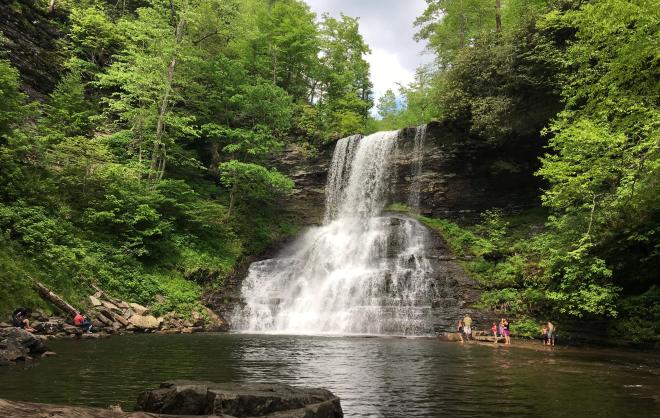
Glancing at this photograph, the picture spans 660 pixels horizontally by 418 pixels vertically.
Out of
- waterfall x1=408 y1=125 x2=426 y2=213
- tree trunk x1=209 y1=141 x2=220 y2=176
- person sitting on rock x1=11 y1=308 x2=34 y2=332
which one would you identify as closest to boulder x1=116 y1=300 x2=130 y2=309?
person sitting on rock x1=11 y1=308 x2=34 y2=332

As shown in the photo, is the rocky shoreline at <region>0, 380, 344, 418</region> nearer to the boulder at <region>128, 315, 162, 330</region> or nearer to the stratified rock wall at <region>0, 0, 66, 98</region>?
the boulder at <region>128, 315, 162, 330</region>

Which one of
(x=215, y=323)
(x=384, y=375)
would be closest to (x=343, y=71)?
(x=215, y=323)

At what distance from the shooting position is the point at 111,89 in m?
35.4

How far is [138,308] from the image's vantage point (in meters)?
20.0

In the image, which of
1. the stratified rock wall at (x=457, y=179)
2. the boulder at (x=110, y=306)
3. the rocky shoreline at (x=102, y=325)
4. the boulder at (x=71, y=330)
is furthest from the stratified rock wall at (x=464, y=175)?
the boulder at (x=71, y=330)

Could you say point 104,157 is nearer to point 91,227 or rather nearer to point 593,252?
point 91,227

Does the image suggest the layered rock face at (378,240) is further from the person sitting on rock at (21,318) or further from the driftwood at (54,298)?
the person sitting on rock at (21,318)

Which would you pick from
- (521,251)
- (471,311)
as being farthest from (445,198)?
(471,311)

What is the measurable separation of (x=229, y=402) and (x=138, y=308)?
16.4 m

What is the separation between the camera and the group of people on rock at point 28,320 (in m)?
13.4

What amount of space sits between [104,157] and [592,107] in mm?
23886

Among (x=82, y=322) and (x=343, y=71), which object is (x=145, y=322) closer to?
(x=82, y=322)

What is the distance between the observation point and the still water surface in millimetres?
6922

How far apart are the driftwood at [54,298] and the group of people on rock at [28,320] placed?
0.27m
